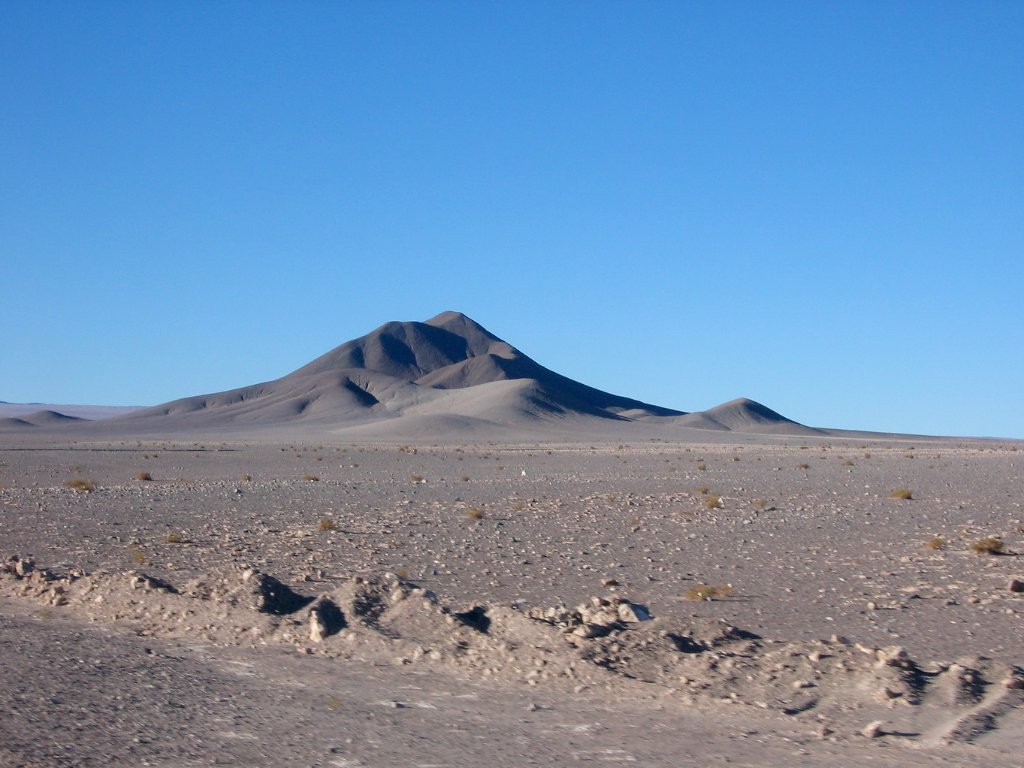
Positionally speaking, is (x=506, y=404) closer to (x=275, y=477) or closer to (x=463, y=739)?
(x=275, y=477)

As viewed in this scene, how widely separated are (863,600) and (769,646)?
3.79m

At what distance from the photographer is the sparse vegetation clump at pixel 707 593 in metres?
14.9

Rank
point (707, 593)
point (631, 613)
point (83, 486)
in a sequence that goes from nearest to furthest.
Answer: point (631, 613) → point (707, 593) → point (83, 486)

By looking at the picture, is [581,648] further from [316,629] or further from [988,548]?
[988,548]

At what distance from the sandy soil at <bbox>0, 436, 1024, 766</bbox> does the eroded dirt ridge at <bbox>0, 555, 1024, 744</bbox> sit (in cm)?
4

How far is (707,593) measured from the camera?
14961 mm

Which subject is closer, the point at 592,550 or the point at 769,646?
the point at 769,646

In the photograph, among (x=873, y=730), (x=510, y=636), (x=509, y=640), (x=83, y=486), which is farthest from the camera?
(x=83, y=486)

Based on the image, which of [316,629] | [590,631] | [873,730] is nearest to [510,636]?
[590,631]

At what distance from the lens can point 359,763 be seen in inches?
310

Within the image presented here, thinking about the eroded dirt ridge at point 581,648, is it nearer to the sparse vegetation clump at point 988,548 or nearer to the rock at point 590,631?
the rock at point 590,631

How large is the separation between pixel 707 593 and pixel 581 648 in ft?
14.1

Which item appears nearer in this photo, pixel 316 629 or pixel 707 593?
pixel 316 629

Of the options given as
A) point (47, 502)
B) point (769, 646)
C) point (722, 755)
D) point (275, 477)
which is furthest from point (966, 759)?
point (275, 477)
